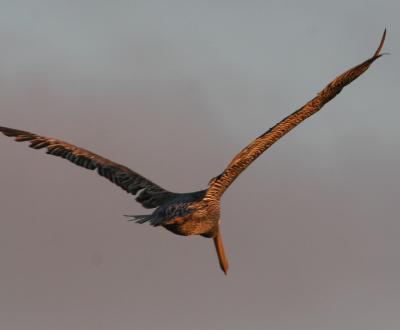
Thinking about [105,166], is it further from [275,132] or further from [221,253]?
[275,132]

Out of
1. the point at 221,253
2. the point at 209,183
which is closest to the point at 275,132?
the point at 209,183

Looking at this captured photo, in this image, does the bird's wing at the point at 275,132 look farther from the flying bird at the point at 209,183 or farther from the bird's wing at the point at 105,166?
the bird's wing at the point at 105,166

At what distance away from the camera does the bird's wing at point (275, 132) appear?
19.9 m

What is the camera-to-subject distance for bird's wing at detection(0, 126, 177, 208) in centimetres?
2273

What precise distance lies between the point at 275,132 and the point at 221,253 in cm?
432

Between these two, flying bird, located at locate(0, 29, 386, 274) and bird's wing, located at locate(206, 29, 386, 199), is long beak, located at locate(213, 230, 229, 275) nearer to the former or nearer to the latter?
flying bird, located at locate(0, 29, 386, 274)

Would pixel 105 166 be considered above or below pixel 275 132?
above

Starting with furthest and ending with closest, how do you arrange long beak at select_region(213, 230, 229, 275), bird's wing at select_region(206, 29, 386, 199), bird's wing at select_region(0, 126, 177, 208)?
long beak at select_region(213, 230, 229, 275)
bird's wing at select_region(0, 126, 177, 208)
bird's wing at select_region(206, 29, 386, 199)

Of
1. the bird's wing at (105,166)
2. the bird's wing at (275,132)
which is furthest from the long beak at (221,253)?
the bird's wing at (275,132)

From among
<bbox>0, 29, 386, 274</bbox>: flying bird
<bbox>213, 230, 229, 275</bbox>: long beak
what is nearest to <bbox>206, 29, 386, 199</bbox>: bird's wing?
<bbox>0, 29, 386, 274</bbox>: flying bird

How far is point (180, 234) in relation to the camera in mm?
20703

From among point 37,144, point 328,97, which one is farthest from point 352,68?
point 37,144

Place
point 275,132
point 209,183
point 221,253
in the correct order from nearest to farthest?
point 275,132 < point 209,183 < point 221,253

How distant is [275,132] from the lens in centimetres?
2038
